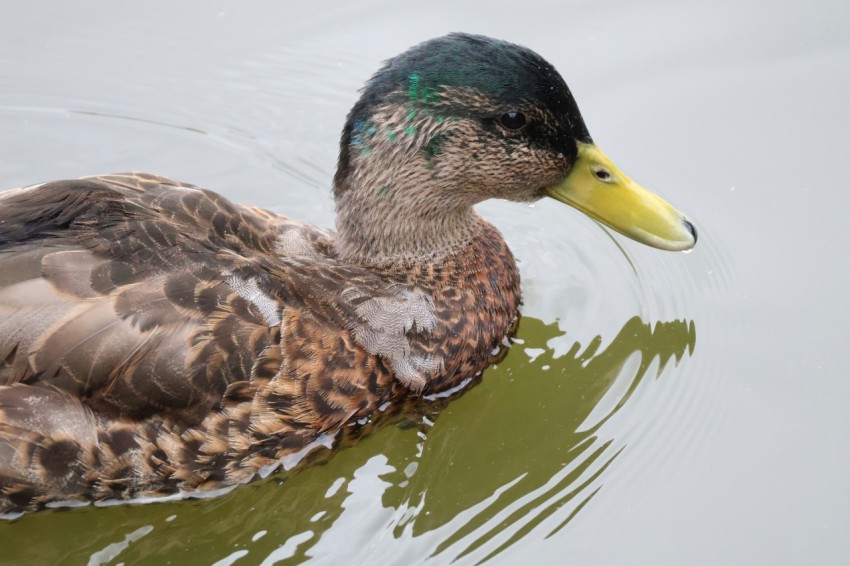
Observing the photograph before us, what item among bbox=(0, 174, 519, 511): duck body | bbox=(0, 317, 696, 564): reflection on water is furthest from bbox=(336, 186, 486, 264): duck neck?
bbox=(0, 317, 696, 564): reflection on water

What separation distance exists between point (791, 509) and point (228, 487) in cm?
248

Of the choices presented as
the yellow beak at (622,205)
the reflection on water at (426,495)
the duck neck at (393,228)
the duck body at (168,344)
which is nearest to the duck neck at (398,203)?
the duck neck at (393,228)

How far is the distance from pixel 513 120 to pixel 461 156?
0.29 metres

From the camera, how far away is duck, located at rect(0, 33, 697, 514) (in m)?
4.89

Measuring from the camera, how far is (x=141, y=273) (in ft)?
16.5

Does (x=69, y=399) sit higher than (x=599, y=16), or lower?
lower

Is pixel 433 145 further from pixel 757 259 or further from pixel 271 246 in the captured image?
pixel 757 259

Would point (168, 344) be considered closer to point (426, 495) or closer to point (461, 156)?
point (426, 495)

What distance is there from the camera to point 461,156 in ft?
18.2

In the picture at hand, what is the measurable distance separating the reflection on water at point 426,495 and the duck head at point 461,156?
0.79 metres

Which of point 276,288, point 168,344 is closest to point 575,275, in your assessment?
point 276,288

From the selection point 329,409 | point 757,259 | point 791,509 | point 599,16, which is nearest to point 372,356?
point 329,409

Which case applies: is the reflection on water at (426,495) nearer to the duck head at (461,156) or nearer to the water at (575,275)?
Result: the water at (575,275)

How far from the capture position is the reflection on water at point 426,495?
518 cm
